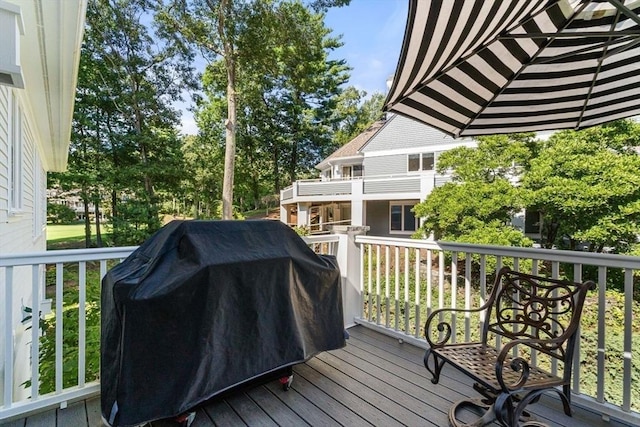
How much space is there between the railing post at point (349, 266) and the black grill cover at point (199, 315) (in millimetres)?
1168

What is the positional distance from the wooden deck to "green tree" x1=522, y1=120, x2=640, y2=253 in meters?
7.27

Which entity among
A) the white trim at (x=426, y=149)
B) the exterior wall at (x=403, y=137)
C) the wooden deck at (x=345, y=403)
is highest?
the exterior wall at (x=403, y=137)

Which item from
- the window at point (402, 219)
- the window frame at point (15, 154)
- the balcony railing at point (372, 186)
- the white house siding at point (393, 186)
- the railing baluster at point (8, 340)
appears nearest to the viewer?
the railing baluster at point (8, 340)

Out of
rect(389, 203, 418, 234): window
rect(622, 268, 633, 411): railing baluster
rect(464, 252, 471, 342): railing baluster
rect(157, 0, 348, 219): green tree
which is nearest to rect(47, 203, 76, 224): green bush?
rect(157, 0, 348, 219): green tree

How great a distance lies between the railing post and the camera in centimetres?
333

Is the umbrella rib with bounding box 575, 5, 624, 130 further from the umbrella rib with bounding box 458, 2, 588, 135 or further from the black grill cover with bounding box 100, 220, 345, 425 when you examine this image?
the black grill cover with bounding box 100, 220, 345, 425

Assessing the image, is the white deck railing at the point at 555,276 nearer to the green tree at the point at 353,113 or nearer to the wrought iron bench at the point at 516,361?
the wrought iron bench at the point at 516,361

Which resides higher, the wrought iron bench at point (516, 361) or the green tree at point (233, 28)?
the green tree at point (233, 28)

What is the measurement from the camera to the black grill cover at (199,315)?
1508 millimetres

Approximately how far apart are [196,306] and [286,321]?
1.92 ft

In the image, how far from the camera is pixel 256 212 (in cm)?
2516

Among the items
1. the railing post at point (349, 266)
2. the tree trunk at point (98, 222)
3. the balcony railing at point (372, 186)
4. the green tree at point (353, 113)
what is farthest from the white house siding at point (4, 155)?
the green tree at point (353, 113)

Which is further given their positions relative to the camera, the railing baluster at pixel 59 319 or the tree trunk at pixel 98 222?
the tree trunk at pixel 98 222

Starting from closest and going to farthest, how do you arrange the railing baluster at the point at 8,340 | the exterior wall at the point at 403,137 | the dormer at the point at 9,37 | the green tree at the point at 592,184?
the dormer at the point at 9,37, the railing baluster at the point at 8,340, the green tree at the point at 592,184, the exterior wall at the point at 403,137
